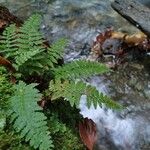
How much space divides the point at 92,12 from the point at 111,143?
3884 mm

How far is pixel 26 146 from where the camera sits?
3.72 meters

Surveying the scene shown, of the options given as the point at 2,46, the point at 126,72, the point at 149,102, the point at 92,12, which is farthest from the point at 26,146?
the point at 92,12

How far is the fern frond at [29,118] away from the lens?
351 cm

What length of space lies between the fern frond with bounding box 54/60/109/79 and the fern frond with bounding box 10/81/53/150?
2.21 ft

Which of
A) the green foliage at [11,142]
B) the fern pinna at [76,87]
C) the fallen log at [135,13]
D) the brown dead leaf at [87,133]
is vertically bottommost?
the fallen log at [135,13]

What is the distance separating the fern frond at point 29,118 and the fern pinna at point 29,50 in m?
0.55

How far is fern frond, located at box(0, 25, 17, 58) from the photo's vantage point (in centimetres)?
457

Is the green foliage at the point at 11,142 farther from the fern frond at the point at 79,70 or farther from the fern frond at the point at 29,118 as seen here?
the fern frond at the point at 79,70

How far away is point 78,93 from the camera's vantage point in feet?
13.2

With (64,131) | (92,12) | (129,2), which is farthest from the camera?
(92,12)

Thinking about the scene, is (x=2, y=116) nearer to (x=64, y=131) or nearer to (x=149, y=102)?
(x=64, y=131)

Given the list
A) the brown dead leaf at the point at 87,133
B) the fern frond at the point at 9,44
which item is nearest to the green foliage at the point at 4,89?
the fern frond at the point at 9,44

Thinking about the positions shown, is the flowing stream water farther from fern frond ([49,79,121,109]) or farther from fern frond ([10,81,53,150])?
fern frond ([10,81,53,150])

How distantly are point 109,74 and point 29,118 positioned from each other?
130 inches
